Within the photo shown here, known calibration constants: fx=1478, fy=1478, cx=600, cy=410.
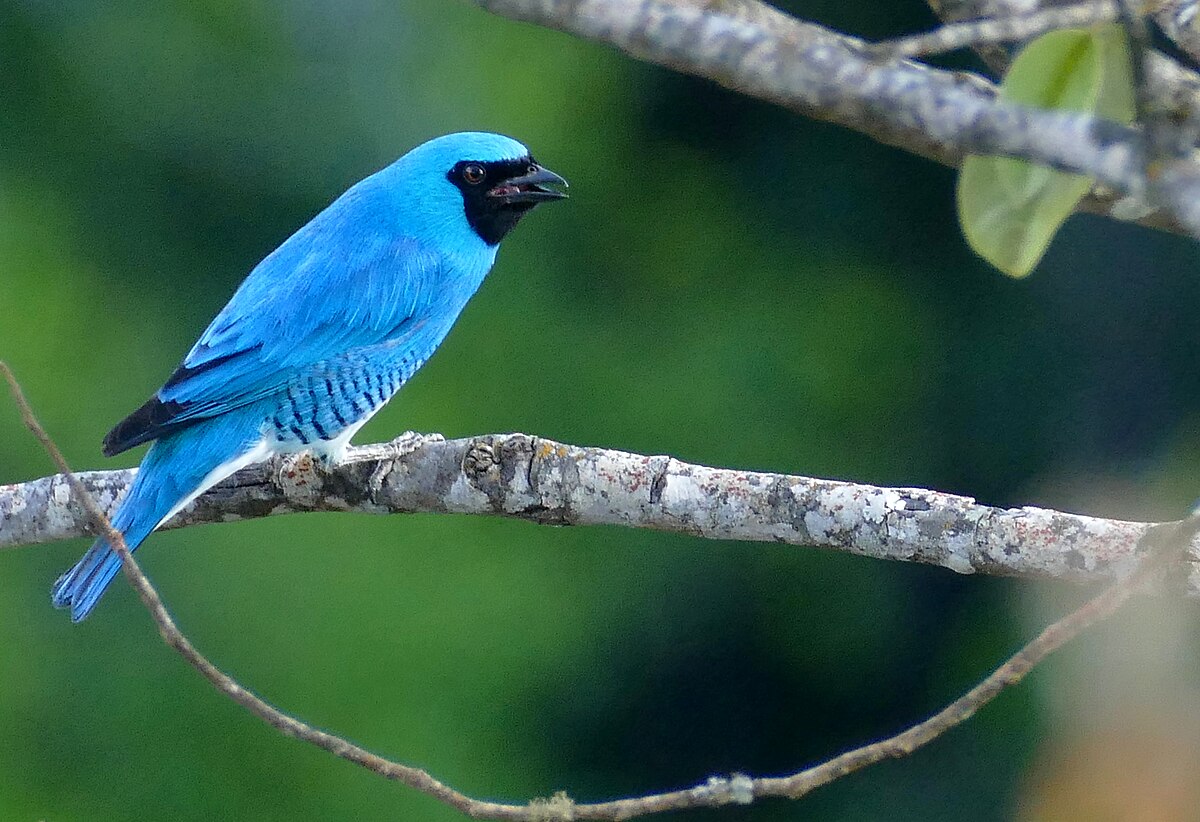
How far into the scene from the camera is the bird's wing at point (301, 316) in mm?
3393

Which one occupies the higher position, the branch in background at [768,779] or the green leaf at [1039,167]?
the green leaf at [1039,167]

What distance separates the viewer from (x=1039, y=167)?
1391 mm

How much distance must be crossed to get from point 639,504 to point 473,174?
1613 mm

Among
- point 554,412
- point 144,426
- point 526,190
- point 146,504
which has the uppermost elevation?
point 526,190

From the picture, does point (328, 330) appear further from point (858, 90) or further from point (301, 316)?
point (858, 90)

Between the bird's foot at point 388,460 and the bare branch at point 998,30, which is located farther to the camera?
the bird's foot at point 388,460

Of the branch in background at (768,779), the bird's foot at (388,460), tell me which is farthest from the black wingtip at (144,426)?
the branch in background at (768,779)

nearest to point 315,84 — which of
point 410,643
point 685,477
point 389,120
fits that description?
point 389,120

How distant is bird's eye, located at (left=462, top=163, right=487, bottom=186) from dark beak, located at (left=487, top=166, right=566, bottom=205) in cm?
5

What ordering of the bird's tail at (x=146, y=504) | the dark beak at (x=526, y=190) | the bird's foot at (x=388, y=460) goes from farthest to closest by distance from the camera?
the dark beak at (x=526, y=190)
the bird's tail at (x=146, y=504)
the bird's foot at (x=388, y=460)

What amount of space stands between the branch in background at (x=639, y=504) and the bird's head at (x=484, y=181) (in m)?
0.97

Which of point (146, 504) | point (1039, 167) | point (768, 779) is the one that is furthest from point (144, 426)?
point (1039, 167)

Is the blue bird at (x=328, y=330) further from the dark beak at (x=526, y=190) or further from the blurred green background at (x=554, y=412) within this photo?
the blurred green background at (x=554, y=412)

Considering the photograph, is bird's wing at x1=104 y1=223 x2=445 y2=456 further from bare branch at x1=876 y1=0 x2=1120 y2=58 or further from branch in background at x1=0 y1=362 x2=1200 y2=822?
bare branch at x1=876 y1=0 x2=1120 y2=58
